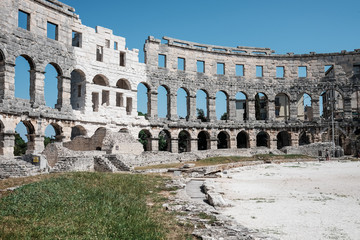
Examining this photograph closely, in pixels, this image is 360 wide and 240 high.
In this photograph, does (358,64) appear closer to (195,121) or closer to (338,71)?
(338,71)

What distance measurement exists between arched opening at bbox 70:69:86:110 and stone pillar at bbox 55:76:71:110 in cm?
180

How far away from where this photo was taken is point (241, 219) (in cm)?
848

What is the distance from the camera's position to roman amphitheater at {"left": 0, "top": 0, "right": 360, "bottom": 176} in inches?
1027

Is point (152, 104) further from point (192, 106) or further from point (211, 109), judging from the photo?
point (211, 109)

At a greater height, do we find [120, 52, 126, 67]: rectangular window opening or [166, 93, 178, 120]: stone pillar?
[120, 52, 126, 67]: rectangular window opening

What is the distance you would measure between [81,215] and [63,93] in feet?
76.8

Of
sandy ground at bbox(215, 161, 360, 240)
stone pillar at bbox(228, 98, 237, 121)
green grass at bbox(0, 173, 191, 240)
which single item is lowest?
sandy ground at bbox(215, 161, 360, 240)

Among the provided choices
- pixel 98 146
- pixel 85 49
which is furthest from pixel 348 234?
pixel 85 49

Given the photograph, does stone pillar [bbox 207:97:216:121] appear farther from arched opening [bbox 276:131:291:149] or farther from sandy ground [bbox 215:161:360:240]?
sandy ground [bbox 215:161:360:240]

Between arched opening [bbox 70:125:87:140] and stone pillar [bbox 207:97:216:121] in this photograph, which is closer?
arched opening [bbox 70:125:87:140]

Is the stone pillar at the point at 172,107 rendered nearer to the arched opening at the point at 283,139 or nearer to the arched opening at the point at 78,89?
the arched opening at the point at 78,89

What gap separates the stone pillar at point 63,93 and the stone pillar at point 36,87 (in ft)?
5.40

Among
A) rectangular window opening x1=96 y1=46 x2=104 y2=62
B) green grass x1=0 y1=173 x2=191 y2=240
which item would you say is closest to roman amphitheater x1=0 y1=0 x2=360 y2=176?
rectangular window opening x1=96 y1=46 x2=104 y2=62

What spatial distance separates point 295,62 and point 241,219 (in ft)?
126
